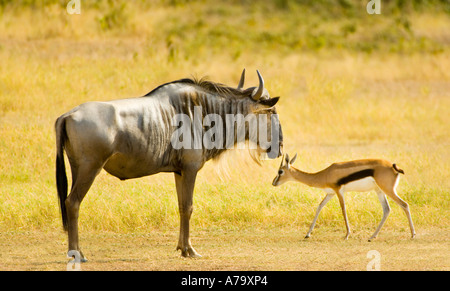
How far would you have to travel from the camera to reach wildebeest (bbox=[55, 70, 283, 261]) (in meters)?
7.45

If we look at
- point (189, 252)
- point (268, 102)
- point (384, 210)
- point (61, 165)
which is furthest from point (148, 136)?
point (384, 210)

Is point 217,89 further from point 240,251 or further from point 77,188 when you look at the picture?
point 77,188

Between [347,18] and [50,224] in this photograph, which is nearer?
[50,224]

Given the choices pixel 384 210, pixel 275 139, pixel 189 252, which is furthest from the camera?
pixel 384 210

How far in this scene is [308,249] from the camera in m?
8.53

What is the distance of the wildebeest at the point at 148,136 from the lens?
293 inches

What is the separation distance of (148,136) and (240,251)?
1611 millimetres

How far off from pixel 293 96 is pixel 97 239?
8.72 m

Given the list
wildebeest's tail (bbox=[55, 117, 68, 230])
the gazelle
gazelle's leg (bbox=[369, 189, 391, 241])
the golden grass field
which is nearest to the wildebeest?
wildebeest's tail (bbox=[55, 117, 68, 230])

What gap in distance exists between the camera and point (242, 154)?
9258 millimetres

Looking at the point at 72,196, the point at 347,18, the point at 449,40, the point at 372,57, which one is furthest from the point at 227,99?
the point at 347,18

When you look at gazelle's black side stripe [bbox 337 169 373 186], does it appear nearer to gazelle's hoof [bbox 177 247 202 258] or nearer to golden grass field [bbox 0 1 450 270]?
golden grass field [bbox 0 1 450 270]

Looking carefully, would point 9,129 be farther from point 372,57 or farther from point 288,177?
point 372,57

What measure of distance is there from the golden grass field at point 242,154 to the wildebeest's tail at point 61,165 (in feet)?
1.91
